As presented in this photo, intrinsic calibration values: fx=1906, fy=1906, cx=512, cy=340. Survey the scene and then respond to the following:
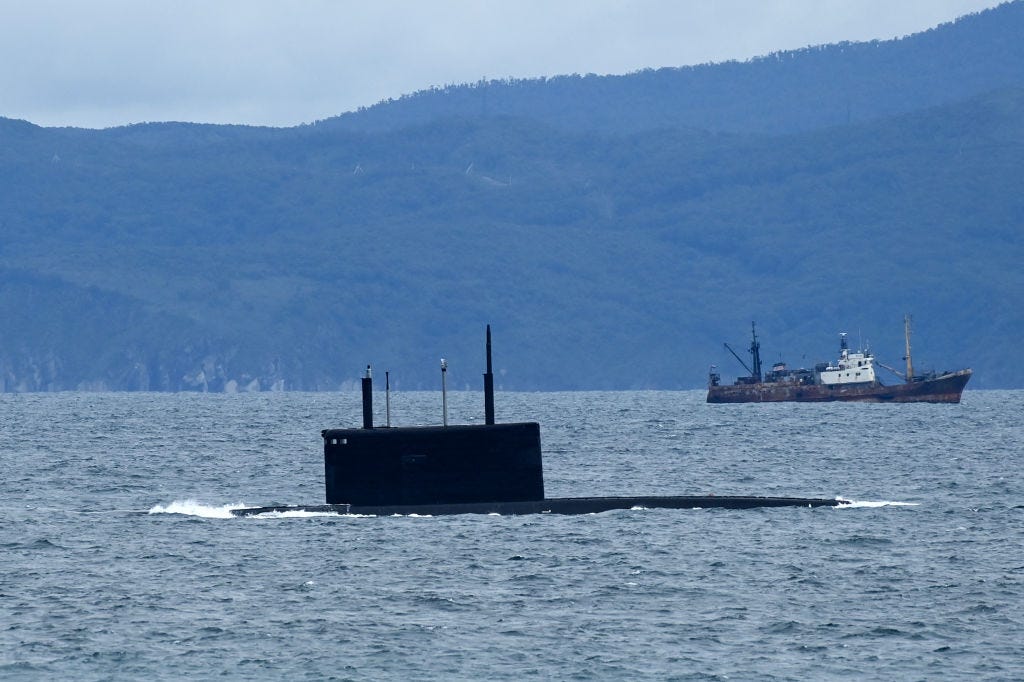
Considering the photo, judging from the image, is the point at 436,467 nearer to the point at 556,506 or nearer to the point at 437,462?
the point at 437,462

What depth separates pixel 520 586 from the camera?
4094 centimetres

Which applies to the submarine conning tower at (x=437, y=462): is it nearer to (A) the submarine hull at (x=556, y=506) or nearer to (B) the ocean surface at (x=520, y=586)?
(A) the submarine hull at (x=556, y=506)

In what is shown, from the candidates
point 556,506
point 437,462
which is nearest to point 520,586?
point 437,462

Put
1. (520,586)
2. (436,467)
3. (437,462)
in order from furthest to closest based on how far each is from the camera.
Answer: (436,467)
(437,462)
(520,586)

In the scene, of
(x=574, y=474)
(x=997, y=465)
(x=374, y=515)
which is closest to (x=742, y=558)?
(x=374, y=515)

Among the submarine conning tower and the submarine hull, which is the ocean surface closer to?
the submarine hull

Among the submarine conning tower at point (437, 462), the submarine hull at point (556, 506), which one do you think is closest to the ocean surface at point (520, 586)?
the submarine hull at point (556, 506)

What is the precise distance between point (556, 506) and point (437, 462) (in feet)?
20.2

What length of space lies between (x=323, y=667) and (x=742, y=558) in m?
15.8

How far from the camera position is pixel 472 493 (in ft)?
161

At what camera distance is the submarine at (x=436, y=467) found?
48.2 m

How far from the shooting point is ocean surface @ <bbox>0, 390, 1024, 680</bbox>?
32938 millimetres

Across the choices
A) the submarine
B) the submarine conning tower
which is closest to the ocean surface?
the submarine

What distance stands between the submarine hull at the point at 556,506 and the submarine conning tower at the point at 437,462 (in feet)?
1.11
